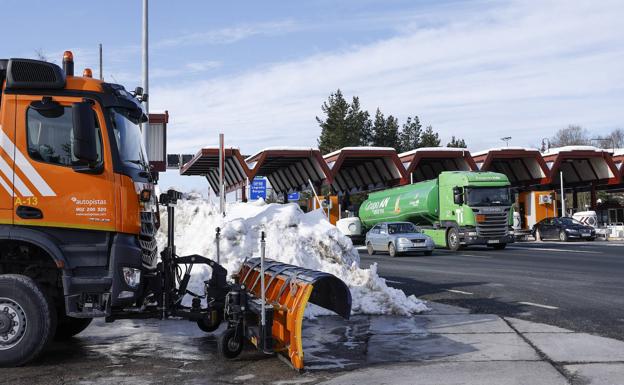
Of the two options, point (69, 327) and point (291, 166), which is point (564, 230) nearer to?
point (291, 166)

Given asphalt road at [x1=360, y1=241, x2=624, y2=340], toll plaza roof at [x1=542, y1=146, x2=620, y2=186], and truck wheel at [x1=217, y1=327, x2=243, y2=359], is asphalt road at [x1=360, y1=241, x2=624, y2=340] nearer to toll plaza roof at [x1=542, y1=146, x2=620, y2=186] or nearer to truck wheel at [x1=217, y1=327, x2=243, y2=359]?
truck wheel at [x1=217, y1=327, x2=243, y2=359]

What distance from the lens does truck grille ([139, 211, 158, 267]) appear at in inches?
282

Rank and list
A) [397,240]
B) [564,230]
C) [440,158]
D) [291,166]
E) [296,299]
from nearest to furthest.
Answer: [296,299] < [397,240] < [564,230] < [440,158] < [291,166]

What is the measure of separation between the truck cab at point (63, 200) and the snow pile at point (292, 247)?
4339mm

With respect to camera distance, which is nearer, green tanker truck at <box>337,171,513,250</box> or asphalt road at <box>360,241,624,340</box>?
asphalt road at <box>360,241,624,340</box>

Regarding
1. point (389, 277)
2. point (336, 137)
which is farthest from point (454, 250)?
point (336, 137)

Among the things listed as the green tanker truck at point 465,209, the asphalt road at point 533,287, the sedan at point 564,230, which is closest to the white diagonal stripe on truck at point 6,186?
the asphalt road at point 533,287

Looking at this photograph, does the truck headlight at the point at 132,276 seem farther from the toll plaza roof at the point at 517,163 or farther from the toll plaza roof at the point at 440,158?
the toll plaza roof at the point at 517,163

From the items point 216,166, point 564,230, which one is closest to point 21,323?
point 564,230

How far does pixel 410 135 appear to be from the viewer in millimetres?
106688

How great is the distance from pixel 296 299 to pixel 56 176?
282cm

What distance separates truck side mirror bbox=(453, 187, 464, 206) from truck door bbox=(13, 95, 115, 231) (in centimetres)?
2444

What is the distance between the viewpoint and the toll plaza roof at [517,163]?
5172 cm

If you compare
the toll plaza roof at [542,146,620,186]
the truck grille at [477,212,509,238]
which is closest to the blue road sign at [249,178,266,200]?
the truck grille at [477,212,509,238]
